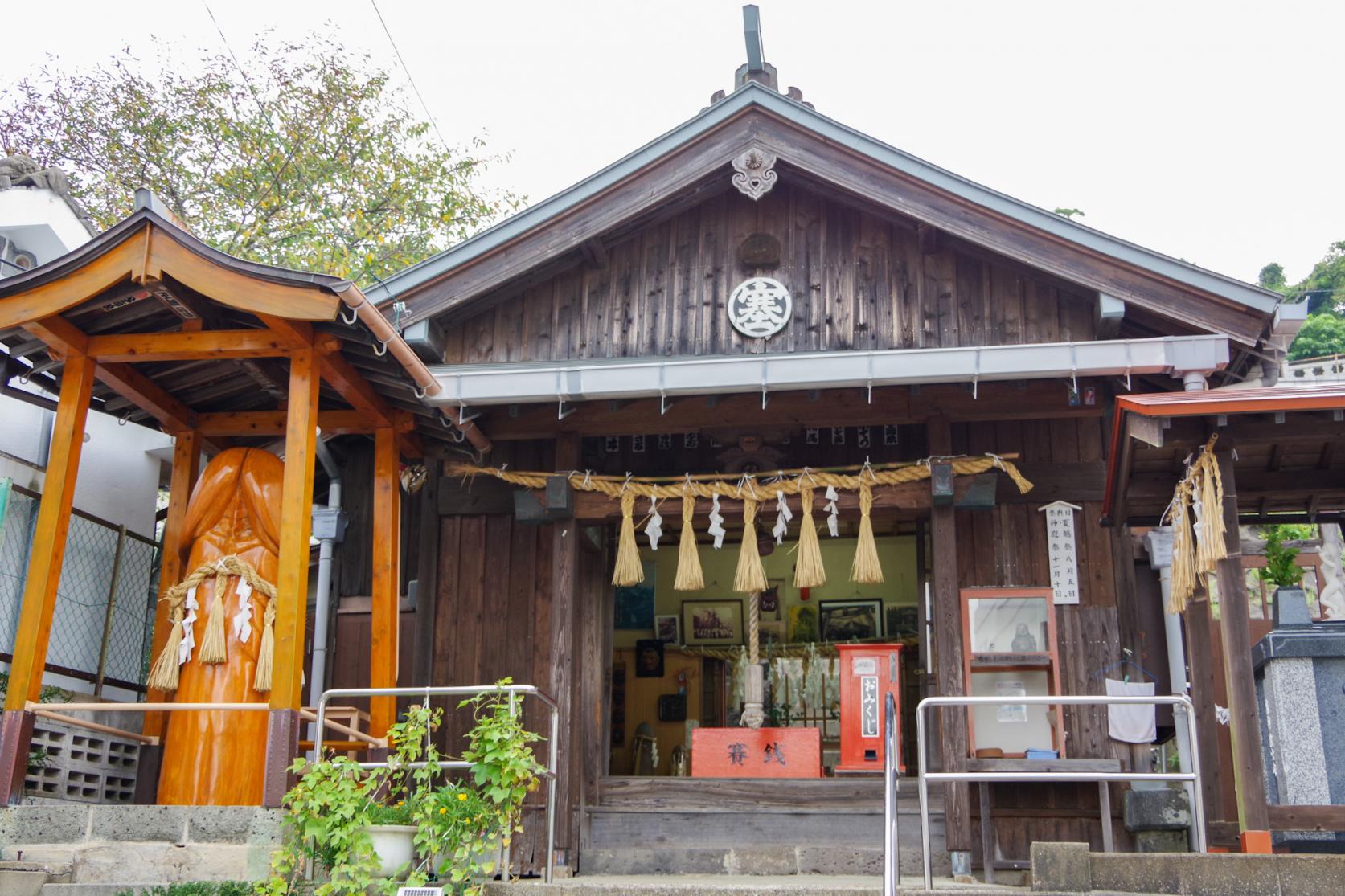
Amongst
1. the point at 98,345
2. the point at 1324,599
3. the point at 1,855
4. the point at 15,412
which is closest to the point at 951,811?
the point at 1,855

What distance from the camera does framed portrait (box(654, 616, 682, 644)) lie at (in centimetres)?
1599


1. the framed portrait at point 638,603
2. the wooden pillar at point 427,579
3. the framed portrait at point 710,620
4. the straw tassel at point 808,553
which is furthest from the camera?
the framed portrait at point 710,620

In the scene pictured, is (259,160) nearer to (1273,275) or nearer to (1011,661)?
(1011,661)

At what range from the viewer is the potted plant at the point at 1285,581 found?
880cm

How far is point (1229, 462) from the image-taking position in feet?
27.1

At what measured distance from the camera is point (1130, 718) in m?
10.0

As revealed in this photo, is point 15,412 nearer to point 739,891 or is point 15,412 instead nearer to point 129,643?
point 129,643

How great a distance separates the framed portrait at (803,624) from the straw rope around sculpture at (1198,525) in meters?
6.68

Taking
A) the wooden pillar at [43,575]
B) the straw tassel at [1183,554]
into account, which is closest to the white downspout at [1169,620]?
the straw tassel at [1183,554]

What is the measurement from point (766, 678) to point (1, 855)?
8.60 meters

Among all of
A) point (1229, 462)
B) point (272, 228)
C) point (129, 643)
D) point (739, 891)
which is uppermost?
point (272, 228)

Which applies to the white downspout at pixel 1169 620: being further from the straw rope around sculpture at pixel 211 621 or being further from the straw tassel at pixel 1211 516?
the straw rope around sculpture at pixel 211 621

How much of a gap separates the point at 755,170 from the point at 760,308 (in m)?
1.10

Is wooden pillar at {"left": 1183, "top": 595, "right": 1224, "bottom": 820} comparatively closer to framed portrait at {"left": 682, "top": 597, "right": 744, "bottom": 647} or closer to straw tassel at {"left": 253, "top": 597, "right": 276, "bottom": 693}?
framed portrait at {"left": 682, "top": 597, "right": 744, "bottom": 647}
